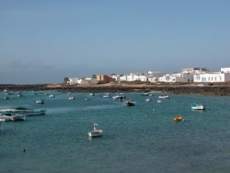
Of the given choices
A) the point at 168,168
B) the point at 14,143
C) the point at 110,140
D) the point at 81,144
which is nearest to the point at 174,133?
the point at 110,140

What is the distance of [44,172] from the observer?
1051 inches

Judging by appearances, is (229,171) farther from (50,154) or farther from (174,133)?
(174,133)

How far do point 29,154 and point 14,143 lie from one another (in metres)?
6.26

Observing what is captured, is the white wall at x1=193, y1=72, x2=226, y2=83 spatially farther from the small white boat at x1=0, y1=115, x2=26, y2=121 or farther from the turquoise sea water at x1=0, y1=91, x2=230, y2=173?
the turquoise sea water at x1=0, y1=91, x2=230, y2=173

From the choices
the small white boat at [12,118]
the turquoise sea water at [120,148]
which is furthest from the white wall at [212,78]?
the turquoise sea water at [120,148]

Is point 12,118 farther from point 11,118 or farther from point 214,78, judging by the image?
point 214,78

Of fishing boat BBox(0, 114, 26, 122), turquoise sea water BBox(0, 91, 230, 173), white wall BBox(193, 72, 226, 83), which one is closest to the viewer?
turquoise sea water BBox(0, 91, 230, 173)

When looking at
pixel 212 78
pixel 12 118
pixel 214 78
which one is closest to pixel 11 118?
pixel 12 118

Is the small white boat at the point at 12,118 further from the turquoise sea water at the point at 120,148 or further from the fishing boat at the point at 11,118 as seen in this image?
the turquoise sea water at the point at 120,148

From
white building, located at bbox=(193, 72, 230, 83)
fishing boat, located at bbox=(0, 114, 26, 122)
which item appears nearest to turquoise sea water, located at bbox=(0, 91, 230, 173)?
fishing boat, located at bbox=(0, 114, 26, 122)

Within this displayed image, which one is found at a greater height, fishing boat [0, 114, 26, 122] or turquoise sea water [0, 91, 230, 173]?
fishing boat [0, 114, 26, 122]

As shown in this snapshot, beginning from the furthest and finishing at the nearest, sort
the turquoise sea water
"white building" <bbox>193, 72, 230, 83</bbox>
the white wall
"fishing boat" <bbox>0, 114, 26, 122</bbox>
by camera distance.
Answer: the white wall < "white building" <bbox>193, 72, 230, 83</bbox> < "fishing boat" <bbox>0, 114, 26, 122</bbox> < the turquoise sea water

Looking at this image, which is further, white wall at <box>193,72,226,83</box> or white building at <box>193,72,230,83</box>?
white wall at <box>193,72,226,83</box>

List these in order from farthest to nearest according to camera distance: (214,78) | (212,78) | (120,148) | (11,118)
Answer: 1. (212,78)
2. (214,78)
3. (11,118)
4. (120,148)
